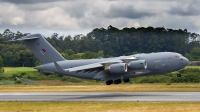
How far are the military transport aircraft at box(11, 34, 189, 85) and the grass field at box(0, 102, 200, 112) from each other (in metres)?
9.51

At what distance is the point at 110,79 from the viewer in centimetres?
4456

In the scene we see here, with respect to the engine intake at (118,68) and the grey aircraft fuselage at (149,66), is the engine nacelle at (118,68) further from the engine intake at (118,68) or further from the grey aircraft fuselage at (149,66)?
the grey aircraft fuselage at (149,66)

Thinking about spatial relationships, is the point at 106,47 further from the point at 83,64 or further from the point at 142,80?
the point at 83,64

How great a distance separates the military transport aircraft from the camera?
142 ft

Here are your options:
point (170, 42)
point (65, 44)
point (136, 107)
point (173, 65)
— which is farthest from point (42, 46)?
point (65, 44)

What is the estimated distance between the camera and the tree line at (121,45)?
246 feet

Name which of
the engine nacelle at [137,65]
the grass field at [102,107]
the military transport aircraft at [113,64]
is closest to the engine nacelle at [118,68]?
the military transport aircraft at [113,64]

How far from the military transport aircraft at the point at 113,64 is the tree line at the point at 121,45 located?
28186 mm

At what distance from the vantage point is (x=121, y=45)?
88.3 meters

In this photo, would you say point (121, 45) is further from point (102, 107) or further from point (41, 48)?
point (102, 107)

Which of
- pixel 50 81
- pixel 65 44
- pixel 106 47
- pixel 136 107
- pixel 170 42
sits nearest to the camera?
pixel 136 107

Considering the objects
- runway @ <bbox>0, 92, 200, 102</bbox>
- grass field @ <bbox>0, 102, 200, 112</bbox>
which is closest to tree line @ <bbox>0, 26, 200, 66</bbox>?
runway @ <bbox>0, 92, 200, 102</bbox>

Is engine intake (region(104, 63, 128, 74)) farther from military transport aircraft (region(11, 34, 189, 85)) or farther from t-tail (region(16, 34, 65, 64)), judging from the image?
t-tail (region(16, 34, 65, 64))

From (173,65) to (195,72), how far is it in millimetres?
19269
